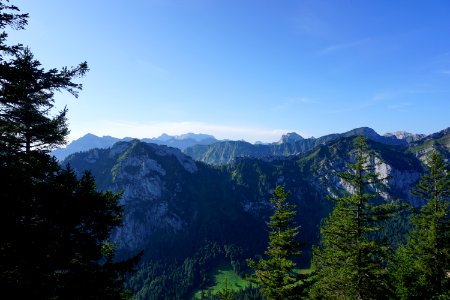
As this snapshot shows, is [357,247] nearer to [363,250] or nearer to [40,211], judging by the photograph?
[363,250]

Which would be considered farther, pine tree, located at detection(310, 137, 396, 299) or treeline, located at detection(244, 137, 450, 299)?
pine tree, located at detection(310, 137, 396, 299)

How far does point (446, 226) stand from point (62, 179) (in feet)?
120

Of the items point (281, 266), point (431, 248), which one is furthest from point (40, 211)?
point (431, 248)

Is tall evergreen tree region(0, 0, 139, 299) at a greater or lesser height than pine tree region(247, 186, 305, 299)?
greater

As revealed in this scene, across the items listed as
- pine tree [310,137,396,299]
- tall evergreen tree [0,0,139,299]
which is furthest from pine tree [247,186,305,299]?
tall evergreen tree [0,0,139,299]

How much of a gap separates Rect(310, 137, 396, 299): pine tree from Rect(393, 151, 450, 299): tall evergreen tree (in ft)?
15.2

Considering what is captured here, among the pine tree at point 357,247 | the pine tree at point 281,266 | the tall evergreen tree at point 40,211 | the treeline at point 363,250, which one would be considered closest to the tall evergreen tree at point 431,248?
the treeline at point 363,250

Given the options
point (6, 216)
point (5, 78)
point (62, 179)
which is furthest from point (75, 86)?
point (62, 179)

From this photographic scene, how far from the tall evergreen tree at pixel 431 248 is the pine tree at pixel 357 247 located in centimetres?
462

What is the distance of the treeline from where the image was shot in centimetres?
2752

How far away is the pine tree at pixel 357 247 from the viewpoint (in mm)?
29297

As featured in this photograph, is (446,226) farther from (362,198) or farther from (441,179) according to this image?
(362,198)

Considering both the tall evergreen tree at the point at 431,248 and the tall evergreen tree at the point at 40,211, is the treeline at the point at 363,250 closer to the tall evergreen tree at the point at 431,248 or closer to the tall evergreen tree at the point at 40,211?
the tall evergreen tree at the point at 431,248

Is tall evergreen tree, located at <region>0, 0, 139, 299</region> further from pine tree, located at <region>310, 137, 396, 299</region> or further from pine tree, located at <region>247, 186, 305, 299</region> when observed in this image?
pine tree, located at <region>310, 137, 396, 299</region>
